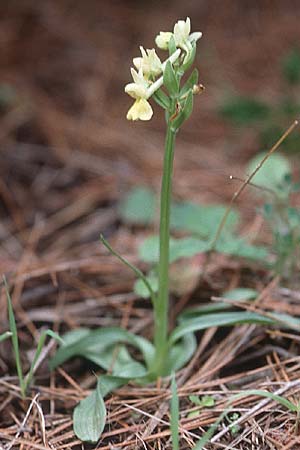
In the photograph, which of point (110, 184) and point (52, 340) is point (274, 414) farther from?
→ point (110, 184)

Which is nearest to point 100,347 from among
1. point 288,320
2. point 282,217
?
point 288,320

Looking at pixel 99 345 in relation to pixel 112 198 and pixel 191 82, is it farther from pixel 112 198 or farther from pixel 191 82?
pixel 112 198

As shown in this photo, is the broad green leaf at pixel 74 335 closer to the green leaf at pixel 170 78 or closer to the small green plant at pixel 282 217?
the small green plant at pixel 282 217

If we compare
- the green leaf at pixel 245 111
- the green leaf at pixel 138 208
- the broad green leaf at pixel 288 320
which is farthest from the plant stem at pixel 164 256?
the green leaf at pixel 245 111

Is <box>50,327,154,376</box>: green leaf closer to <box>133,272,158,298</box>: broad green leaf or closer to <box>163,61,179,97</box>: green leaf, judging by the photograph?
<box>133,272,158,298</box>: broad green leaf

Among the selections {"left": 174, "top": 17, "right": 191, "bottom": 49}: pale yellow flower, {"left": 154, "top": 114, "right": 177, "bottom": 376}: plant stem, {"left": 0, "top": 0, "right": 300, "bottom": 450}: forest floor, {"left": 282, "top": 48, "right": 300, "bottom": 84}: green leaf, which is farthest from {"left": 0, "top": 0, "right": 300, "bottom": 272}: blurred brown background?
{"left": 174, "top": 17, "right": 191, "bottom": 49}: pale yellow flower
